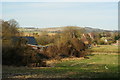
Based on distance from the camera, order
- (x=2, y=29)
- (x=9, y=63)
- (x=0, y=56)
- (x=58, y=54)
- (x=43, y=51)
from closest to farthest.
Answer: (x=2, y=29), (x=0, y=56), (x=9, y=63), (x=43, y=51), (x=58, y=54)

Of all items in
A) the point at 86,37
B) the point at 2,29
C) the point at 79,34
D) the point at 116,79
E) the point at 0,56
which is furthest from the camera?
the point at 86,37

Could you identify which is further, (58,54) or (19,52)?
(58,54)

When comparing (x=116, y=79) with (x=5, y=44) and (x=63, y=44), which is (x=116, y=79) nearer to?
(x=5, y=44)

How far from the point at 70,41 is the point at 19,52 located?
53.2ft

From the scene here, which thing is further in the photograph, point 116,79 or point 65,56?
point 65,56

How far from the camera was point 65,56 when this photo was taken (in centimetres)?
2936

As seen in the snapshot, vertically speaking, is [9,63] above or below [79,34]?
below

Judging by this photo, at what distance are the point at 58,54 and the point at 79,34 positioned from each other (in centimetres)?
1051

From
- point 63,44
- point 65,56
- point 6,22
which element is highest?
point 6,22

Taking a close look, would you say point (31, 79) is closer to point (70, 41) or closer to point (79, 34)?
point (70, 41)

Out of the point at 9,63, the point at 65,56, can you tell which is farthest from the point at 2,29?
the point at 65,56

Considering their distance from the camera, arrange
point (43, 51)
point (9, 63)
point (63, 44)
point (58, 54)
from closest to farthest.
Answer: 1. point (9, 63)
2. point (43, 51)
3. point (58, 54)
4. point (63, 44)

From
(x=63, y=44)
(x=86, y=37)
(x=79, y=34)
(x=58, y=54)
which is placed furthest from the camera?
(x=86, y=37)

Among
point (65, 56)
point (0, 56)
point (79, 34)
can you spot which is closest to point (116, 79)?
point (0, 56)
